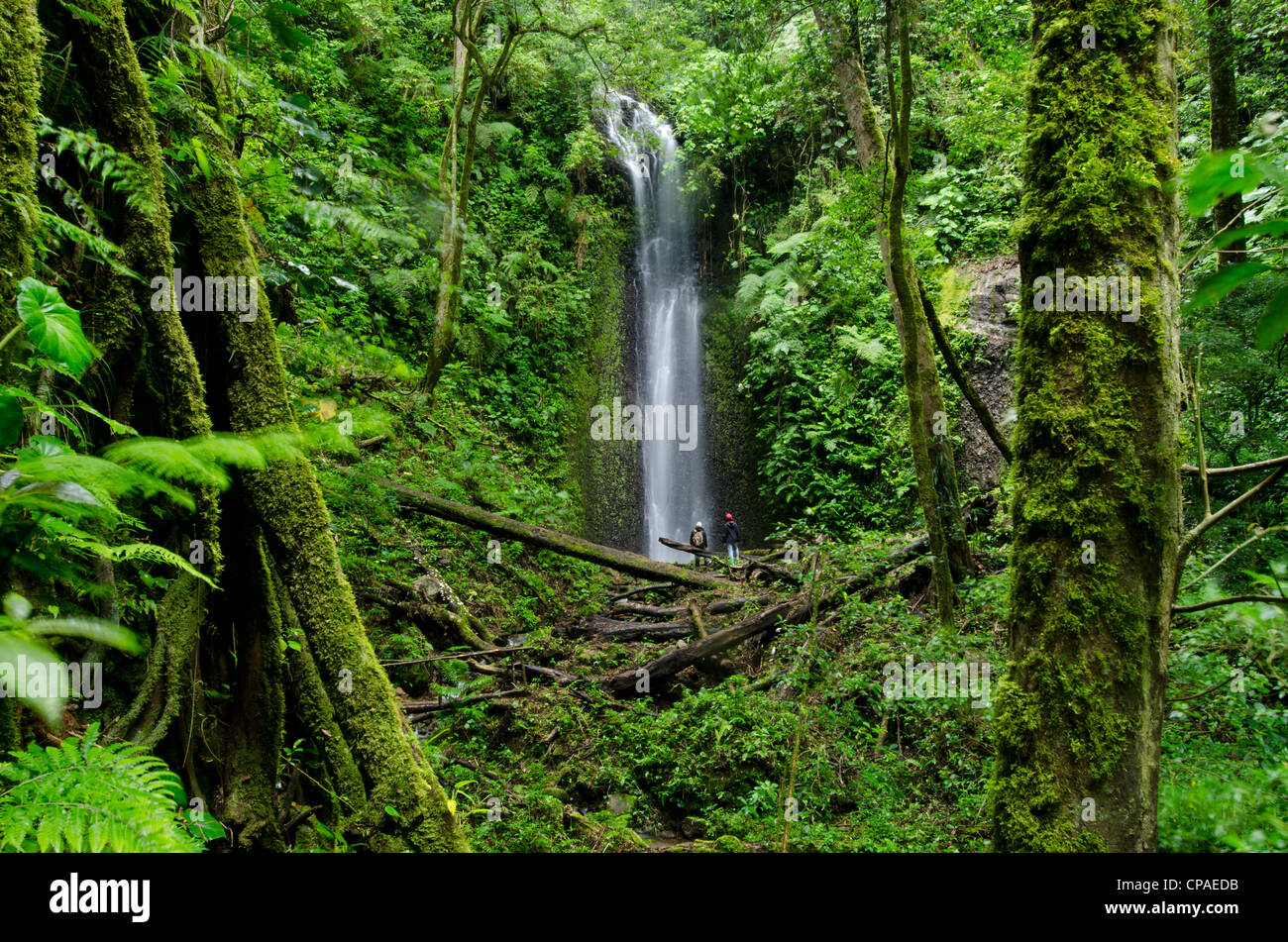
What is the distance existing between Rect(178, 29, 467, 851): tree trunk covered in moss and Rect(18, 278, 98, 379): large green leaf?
1317mm

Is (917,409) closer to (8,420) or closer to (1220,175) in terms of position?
(1220,175)

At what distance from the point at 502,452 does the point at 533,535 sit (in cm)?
499

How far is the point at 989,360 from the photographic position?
1215cm

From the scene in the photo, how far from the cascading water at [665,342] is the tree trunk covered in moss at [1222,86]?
10.7m

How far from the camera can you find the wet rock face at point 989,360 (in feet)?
38.0

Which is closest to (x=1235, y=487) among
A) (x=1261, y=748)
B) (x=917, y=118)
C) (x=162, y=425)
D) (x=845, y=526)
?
(x=1261, y=748)

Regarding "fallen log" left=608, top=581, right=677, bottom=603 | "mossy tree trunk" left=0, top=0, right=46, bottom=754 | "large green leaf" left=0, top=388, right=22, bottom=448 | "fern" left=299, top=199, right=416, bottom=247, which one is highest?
"fern" left=299, top=199, right=416, bottom=247

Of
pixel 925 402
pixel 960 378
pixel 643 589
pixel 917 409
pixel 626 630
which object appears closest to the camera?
pixel 960 378

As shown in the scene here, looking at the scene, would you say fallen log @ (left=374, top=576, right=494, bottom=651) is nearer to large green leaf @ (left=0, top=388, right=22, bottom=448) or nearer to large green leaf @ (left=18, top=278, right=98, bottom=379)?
large green leaf @ (left=18, top=278, right=98, bottom=379)

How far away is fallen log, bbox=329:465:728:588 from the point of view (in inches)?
365

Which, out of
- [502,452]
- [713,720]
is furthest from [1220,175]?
[502,452]

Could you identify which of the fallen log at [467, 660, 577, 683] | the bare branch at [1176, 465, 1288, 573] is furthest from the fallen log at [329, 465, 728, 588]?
the bare branch at [1176, 465, 1288, 573]

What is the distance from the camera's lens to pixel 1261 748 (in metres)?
3.66

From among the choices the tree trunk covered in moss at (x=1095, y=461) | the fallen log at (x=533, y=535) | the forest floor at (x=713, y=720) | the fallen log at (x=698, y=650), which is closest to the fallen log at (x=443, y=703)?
the forest floor at (x=713, y=720)
